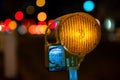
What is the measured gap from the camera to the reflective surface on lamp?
2533 millimetres

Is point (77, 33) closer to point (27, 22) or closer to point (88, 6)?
point (88, 6)

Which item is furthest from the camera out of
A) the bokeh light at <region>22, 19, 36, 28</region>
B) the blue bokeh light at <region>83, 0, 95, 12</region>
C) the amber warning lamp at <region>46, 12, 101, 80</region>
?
the bokeh light at <region>22, 19, 36, 28</region>

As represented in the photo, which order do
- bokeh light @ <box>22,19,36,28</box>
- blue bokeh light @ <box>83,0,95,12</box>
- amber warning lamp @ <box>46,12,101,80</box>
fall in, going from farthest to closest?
1. bokeh light @ <box>22,19,36,28</box>
2. blue bokeh light @ <box>83,0,95,12</box>
3. amber warning lamp @ <box>46,12,101,80</box>

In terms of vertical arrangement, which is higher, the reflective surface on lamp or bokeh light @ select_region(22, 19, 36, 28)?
bokeh light @ select_region(22, 19, 36, 28)

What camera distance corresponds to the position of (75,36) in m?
2.55

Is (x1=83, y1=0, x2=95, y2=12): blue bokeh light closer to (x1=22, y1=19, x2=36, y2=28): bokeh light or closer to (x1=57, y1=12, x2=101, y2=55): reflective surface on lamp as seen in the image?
(x1=57, y1=12, x2=101, y2=55): reflective surface on lamp

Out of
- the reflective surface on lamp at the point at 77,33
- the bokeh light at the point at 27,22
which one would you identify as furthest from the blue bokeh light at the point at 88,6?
the bokeh light at the point at 27,22

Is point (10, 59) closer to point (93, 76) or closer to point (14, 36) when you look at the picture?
point (14, 36)

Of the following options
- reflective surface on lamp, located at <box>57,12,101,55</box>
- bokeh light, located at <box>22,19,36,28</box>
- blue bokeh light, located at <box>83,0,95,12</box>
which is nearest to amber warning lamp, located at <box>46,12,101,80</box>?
reflective surface on lamp, located at <box>57,12,101,55</box>

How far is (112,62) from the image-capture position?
39.2 feet

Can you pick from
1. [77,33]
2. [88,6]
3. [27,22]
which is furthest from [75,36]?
[27,22]

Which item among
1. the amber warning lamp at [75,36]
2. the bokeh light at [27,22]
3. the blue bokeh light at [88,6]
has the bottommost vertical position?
the amber warning lamp at [75,36]

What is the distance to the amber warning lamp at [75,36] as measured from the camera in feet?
8.30

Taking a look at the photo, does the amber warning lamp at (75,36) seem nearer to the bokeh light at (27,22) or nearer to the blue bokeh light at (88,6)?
the blue bokeh light at (88,6)
